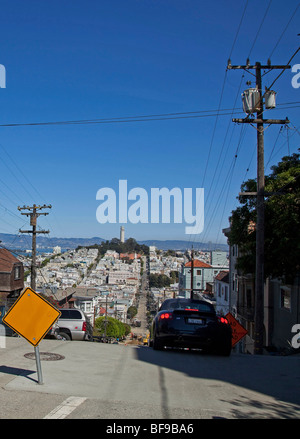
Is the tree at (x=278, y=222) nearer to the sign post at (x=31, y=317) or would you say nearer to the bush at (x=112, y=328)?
the sign post at (x=31, y=317)

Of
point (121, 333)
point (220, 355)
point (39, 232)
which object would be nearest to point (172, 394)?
point (220, 355)

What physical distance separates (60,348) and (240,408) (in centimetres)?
627

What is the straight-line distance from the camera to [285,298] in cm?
2541

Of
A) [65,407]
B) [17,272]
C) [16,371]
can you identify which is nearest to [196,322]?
[16,371]

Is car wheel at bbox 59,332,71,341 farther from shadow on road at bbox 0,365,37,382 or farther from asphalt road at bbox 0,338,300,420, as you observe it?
shadow on road at bbox 0,365,37,382

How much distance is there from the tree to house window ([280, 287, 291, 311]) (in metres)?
3.80

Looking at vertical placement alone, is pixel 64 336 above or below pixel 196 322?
below

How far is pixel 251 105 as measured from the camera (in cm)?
1783

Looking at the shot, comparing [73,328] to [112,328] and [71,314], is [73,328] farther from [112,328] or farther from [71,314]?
[112,328]

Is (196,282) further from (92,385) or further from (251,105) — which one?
(92,385)

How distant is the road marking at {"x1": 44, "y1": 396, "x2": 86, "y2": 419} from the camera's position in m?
4.97

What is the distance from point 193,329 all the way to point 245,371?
5.72ft

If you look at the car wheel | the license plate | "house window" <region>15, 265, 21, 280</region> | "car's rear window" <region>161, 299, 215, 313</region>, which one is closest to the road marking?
the license plate

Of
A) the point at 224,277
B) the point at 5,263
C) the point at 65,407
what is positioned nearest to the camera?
the point at 65,407
